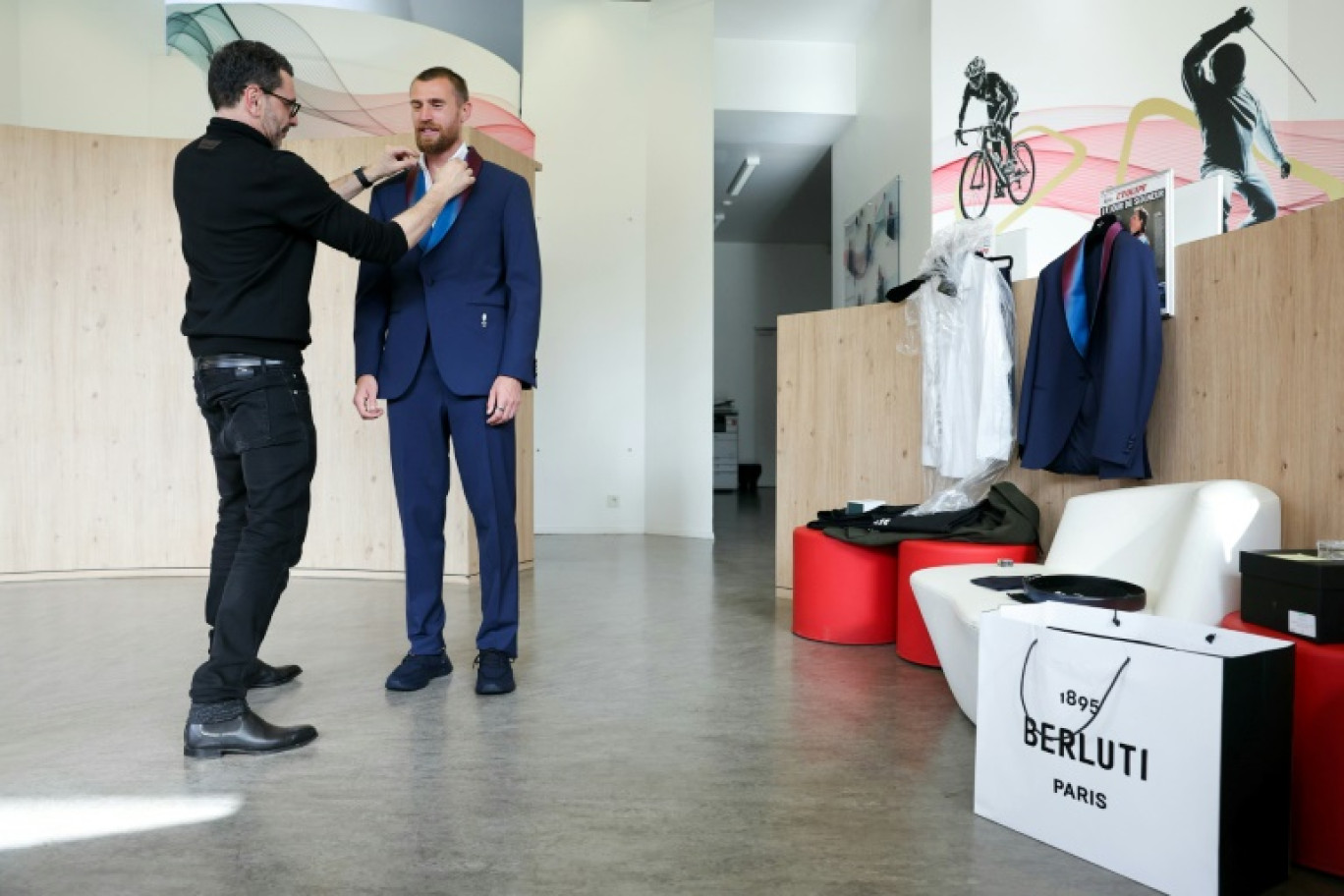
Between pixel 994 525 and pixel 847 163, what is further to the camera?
pixel 847 163

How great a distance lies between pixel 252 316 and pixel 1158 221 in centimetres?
237

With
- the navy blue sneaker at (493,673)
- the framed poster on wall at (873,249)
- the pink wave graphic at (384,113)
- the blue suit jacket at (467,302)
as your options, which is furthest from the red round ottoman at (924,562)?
the pink wave graphic at (384,113)

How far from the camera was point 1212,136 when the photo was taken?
6.07 metres

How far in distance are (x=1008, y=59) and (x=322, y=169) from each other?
404 centimetres

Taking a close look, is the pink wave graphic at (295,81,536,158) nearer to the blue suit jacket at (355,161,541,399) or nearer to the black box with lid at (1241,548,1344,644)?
the blue suit jacket at (355,161,541,399)

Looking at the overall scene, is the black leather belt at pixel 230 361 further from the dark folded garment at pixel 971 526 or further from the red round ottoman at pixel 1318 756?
the red round ottoman at pixel 1318 756

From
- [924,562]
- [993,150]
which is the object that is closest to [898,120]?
[993,150]

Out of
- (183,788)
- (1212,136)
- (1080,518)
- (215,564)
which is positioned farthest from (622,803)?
(1212,136)

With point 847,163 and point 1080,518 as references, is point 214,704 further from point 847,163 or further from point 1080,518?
point 847,163

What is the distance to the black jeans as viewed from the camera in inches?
87.6

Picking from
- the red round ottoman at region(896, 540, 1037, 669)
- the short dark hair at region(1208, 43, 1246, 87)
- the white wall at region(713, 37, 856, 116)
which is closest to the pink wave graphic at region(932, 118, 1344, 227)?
the short dark hair at region(1208, 43, 1246, 87)

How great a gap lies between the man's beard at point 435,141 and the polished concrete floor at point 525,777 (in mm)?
1453

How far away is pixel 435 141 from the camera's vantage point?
8.93 feet

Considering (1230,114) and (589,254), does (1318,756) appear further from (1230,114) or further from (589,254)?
(589,254)
